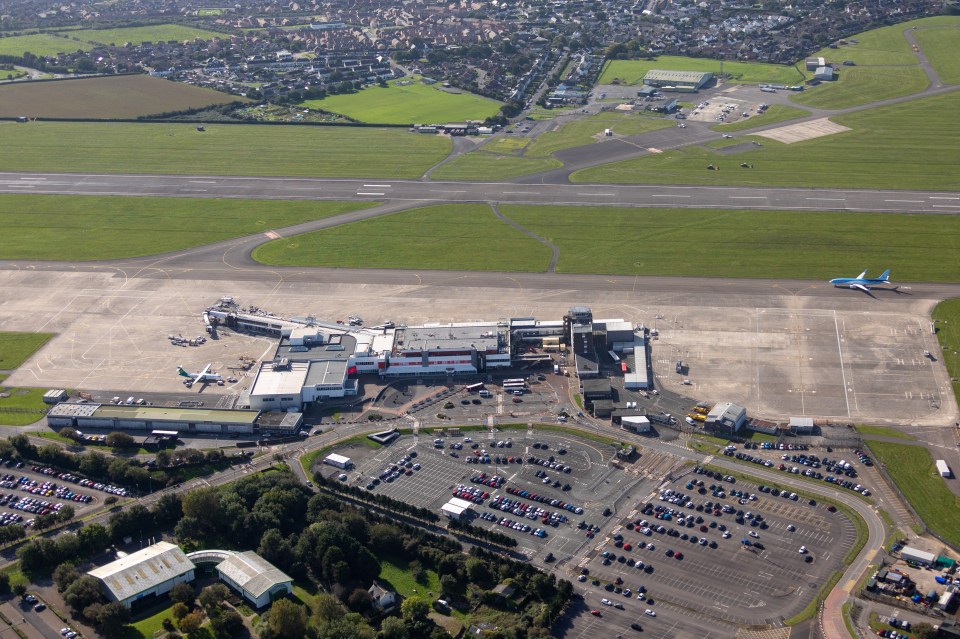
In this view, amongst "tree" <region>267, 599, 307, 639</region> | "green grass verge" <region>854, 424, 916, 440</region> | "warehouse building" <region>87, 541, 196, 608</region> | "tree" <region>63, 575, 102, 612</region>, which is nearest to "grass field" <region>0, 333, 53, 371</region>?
"warehouse building" <region>87, 541, 196, 608</region>

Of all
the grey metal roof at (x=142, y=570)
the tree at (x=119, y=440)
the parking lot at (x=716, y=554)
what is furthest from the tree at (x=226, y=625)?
the tree at (x=119, y=440)

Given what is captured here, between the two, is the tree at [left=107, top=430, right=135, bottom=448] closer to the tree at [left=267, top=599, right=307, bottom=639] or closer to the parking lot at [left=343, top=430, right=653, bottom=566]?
the parking lot at [left=343, top=430, right=653, bottom=566]

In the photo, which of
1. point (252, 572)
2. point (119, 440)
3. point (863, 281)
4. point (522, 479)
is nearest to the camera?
point (252, 572)

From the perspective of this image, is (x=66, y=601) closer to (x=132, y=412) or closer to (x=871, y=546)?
(x=132, y=412)

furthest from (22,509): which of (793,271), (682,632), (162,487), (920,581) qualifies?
(793,271)

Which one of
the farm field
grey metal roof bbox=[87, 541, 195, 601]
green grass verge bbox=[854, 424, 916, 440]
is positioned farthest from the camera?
the farm field

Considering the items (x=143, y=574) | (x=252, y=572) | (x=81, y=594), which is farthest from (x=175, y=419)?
(x=252, y=572)

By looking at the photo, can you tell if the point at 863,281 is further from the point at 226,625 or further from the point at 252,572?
the point at 226,625
